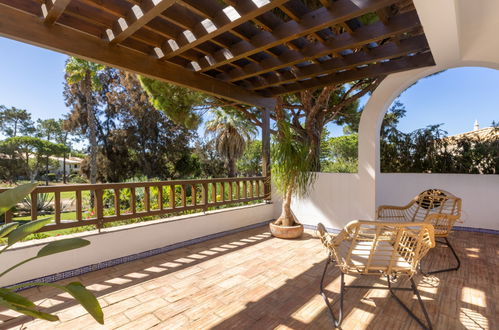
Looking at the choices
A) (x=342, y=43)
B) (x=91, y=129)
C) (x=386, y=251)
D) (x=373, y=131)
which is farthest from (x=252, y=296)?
(x=91, y=129)

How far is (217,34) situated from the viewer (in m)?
2.70

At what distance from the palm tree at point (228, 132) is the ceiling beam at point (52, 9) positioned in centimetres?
828

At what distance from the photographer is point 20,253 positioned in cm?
254

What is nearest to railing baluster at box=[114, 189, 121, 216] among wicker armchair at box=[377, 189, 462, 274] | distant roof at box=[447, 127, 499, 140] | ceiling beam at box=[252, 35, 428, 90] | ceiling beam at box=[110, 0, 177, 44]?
ceiling beam at box=[110, 0, 177, 44]

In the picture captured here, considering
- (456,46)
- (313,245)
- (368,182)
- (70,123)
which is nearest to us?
(456,46)

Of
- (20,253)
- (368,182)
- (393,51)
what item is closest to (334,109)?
(368,182)

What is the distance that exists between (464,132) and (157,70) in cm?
578

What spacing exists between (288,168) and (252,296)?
7.11ft

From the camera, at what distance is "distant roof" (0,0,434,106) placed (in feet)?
7.84

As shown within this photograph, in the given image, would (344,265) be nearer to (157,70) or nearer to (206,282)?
(206,282)

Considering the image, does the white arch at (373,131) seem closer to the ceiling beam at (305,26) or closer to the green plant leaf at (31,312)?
the ceiling beam at (305,26)

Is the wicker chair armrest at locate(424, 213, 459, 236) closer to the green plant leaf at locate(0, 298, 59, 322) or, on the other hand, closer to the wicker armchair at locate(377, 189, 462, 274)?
the wicker armchair at locate(377, 189, 462, 274)

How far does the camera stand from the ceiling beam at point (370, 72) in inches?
138

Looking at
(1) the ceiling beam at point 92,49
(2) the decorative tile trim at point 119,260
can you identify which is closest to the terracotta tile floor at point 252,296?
(2) the decorative tile trim at point 119,260
